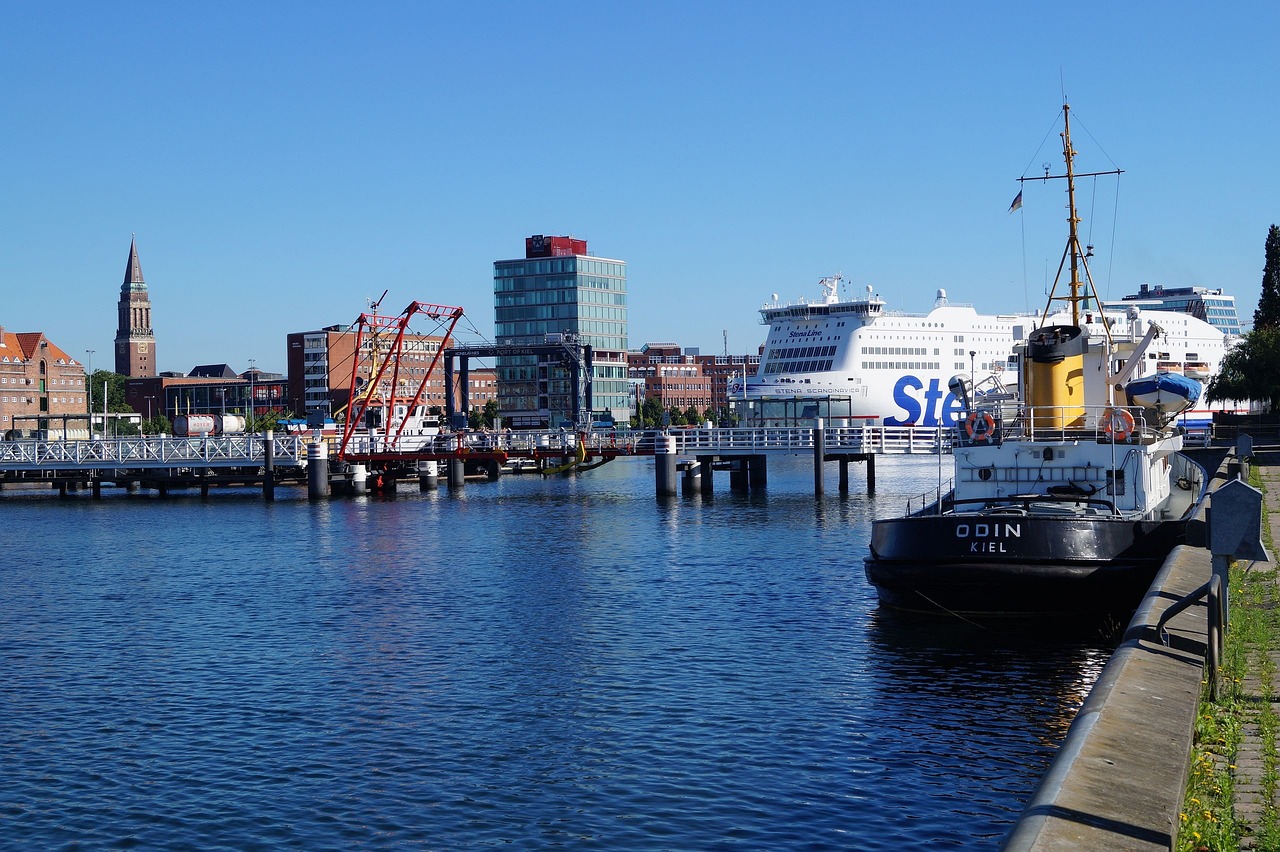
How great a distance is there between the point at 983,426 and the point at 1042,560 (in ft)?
17.7

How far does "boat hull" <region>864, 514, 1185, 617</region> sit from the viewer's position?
24.2 m

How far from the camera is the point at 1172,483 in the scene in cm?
3606

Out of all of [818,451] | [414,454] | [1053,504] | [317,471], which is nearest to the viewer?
[1053,504]

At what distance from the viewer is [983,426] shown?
2897 centimetres

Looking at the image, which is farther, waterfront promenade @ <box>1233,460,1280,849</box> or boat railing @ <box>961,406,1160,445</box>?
boat railing @ <box>961,406,1160,445</box>

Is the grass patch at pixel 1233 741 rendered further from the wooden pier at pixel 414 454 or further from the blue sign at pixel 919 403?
the blue sign at pixel 919 403

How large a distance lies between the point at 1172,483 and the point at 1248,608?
1871cm

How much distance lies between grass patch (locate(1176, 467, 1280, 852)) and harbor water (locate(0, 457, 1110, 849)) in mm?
2905

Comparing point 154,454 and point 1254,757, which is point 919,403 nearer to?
point 154,454

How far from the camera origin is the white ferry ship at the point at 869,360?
116 m

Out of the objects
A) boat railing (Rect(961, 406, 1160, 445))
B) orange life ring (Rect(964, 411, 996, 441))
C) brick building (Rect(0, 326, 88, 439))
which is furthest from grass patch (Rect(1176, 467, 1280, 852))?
brick building (Rect(0, 326, 88, 439))

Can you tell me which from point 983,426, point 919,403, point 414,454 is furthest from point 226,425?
point 983,426

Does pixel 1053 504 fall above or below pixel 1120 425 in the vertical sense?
below

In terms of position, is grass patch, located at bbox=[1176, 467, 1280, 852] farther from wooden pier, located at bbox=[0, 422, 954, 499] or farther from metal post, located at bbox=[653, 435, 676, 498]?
wooden pier, located at bbox=[0, 422, 954, 499]
